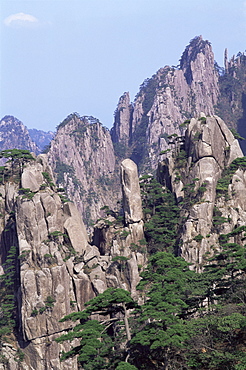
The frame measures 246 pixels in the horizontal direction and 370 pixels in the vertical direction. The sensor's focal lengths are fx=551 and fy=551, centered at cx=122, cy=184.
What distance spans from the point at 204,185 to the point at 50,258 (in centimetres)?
2184

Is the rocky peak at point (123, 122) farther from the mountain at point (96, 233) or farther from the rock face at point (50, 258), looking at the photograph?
the rock face at point (50, 258)

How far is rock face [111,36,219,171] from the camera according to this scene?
506ft

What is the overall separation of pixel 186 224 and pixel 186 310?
2655cm

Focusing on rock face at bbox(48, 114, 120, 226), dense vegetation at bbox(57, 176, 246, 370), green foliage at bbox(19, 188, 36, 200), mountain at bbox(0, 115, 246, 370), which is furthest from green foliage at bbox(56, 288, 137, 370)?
rock face at bbox(48, 114, 120, 226)

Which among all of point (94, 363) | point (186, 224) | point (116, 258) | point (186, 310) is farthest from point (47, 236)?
point (94, 363)

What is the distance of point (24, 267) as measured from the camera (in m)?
68.1

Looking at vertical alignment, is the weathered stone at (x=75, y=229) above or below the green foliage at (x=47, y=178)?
below

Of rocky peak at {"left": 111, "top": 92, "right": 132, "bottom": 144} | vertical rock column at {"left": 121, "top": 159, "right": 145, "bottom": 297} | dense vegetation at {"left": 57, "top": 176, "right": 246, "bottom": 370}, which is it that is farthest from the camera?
rocky peak at {"left": 111, "top": 92, "right": 132, "bottom": 144}

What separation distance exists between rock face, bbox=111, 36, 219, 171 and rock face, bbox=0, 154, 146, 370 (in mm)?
71702

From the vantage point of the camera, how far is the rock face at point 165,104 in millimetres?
154250

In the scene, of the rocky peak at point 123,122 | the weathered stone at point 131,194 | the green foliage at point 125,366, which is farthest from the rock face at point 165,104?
the green foliage at point 125,366

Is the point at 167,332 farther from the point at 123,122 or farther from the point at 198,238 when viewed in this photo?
the point at 123,122

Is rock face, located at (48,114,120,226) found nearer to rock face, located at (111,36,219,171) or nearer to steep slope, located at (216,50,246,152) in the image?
rock face, located at (111,36,219,171)

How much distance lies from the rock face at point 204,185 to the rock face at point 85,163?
209ft
